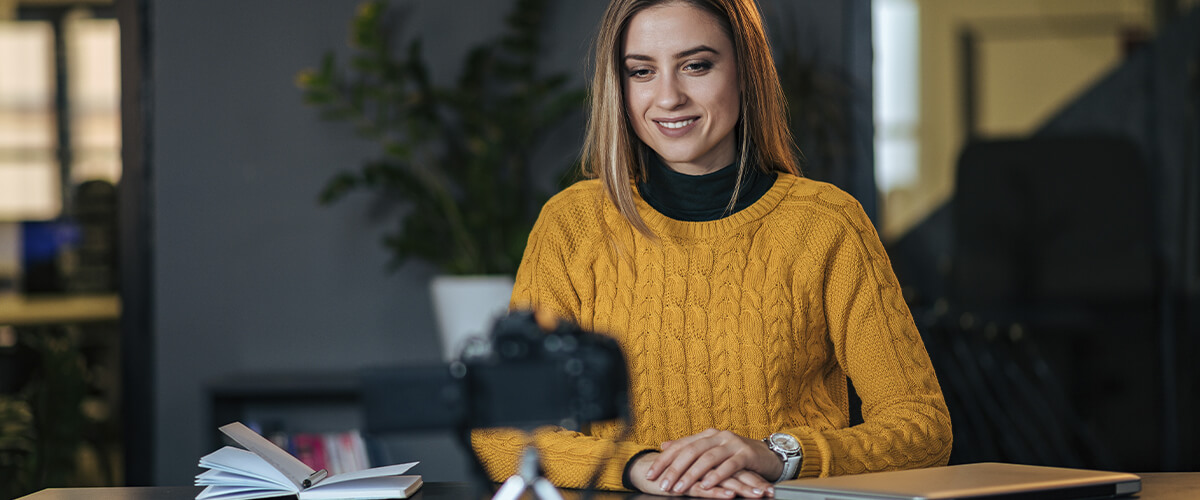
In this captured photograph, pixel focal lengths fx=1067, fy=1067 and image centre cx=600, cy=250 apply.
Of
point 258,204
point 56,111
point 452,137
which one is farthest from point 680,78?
point 56,111

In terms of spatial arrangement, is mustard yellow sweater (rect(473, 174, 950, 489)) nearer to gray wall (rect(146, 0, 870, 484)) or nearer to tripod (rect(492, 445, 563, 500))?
tripod (rect(492, 445, 563, 500))

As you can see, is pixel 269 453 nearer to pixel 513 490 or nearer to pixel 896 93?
pixel 513 490

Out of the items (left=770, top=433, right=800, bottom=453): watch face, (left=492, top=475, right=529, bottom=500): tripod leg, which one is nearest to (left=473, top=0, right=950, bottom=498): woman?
(left=770, top=433, right=800, bottom=453): watch face

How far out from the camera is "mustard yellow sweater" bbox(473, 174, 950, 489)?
1544 millimetres

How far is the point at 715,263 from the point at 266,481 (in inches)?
28.1

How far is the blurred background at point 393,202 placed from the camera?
3.13 meters

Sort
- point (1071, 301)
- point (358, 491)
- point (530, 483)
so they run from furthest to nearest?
1. point (1071, 301)
2. point (358, 491)
3. point (530, 483)

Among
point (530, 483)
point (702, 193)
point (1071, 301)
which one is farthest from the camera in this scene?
point (1071, 301)

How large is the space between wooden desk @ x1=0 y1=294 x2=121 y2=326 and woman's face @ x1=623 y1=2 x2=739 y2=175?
7.33ft

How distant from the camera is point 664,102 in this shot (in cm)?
156

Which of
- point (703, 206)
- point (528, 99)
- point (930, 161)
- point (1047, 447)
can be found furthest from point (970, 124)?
point (703, 206)

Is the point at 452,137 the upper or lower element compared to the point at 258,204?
upper

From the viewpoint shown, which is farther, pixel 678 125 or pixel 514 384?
pixel 678 125

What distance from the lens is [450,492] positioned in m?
1.27
